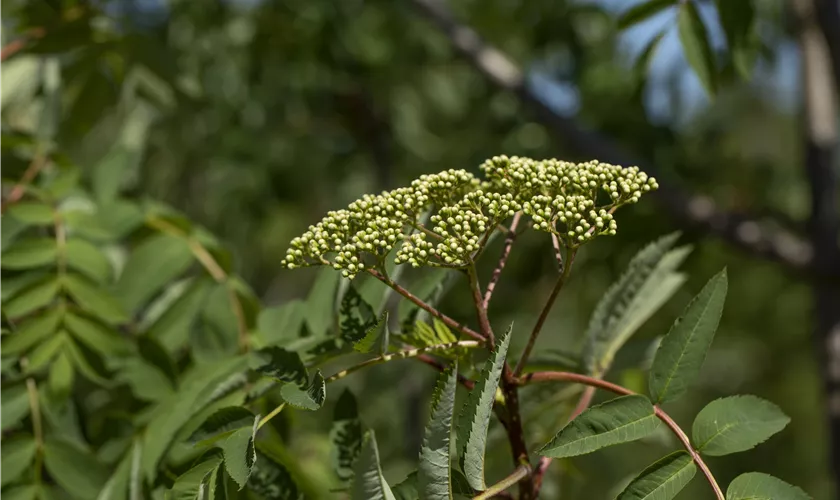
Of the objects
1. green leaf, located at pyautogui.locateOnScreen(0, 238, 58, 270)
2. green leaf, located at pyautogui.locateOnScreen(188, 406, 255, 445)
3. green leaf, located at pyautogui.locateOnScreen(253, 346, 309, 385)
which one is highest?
green leaf, located at pyautogui.locateOnScreen(0, 238, 58, 270)

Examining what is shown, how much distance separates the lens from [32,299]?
4.35 ft

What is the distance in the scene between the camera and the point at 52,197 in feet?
4.98

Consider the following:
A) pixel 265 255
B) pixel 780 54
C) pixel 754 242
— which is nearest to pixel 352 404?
pixel 754 242

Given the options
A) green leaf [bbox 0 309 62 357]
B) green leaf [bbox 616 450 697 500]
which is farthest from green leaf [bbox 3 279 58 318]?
green leaf [bbox 616 450 697 500]

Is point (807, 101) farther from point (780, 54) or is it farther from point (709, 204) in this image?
point (780, 54)

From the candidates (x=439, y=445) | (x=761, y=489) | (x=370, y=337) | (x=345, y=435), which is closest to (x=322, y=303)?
(x=345, y=435)

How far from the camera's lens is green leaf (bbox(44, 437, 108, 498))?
4.14 feet

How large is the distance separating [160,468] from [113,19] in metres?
1.27

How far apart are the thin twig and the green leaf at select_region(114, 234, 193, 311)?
0.78 metres

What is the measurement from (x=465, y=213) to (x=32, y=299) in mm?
806

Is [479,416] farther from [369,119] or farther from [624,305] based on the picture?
[369,119]

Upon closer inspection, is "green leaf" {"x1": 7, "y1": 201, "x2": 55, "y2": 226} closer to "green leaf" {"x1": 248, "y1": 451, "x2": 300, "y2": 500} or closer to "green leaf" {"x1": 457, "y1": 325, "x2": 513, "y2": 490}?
"green leaf" {"x1": 248, "y1": 451, "x2": 300, "y2": 500}

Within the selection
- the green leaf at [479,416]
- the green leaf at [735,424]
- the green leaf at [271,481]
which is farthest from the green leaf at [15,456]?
the green leaf at [735,424]

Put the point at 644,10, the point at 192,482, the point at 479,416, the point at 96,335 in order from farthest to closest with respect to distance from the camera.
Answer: the point at 644,10
the point at 96,335
the point at 192,482
the point at 479,416
